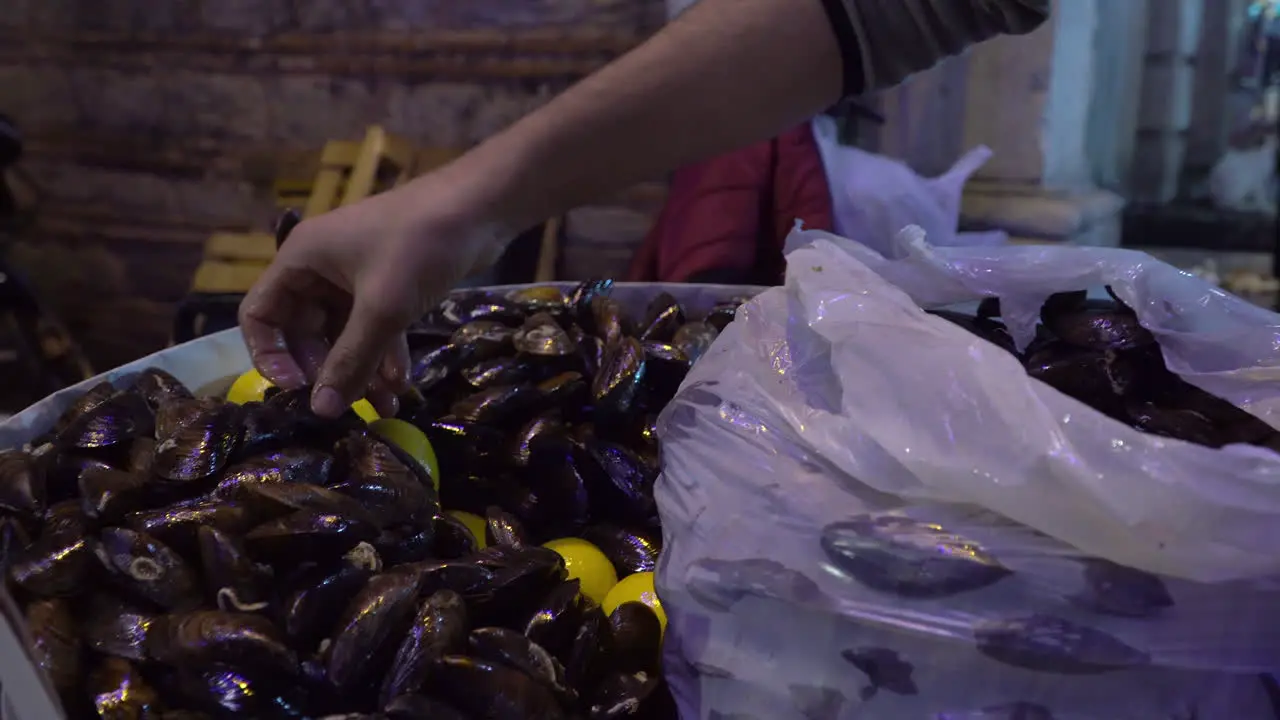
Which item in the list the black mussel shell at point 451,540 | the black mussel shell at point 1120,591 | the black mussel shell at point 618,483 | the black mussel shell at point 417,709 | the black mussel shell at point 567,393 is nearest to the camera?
the black mussel shell at point 1120,591

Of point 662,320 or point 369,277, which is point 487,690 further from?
point 662,320

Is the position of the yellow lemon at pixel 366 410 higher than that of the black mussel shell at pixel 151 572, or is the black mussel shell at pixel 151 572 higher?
the black mussel shell at pixel 151 572

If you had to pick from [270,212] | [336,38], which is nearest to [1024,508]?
[336,38]

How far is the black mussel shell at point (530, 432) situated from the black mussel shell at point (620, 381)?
0.17 feet

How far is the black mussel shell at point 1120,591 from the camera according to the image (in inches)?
19.5

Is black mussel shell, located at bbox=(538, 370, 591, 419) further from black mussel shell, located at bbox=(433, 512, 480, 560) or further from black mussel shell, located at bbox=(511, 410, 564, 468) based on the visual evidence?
black mussel shell, located at bbox=(433, 512, 480, 560)

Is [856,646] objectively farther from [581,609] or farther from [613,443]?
[613,443]

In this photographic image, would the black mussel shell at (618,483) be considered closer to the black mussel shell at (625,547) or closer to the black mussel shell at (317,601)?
the black mussel shell at (625,547)

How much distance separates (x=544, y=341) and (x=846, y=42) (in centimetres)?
51

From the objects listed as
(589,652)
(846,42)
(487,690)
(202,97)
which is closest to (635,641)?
(589,652)

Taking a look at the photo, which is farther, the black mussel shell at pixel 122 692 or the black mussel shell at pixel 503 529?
the black mussel shell at pixel 503 529

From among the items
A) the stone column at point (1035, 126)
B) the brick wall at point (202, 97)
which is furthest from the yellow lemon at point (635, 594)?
the brick wall at point (202, 97)

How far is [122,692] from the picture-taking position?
65 centimetres

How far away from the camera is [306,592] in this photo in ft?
2.23
